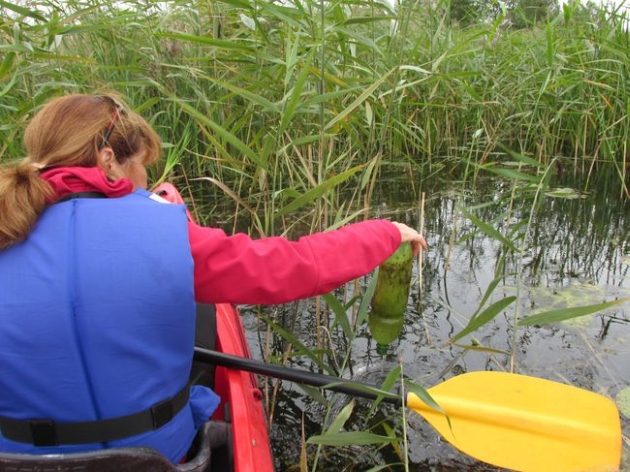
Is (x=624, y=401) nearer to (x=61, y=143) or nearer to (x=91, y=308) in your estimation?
(x=91, y=308)

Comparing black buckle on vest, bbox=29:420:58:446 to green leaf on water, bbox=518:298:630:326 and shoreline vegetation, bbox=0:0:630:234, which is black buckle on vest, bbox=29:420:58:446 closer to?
shoreline vegetation, bbox=0:0:630:234

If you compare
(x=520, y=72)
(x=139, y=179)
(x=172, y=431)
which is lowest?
(x=172, y=431)

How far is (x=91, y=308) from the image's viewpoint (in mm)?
1002

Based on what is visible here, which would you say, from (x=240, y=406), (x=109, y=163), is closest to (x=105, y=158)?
(x=109, y=163)

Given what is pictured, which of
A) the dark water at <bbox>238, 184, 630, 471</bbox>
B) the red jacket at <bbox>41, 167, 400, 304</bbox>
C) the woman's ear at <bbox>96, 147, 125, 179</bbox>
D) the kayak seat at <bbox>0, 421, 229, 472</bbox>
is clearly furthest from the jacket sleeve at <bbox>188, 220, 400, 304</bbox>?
the dark water at <bbox>238, 184, 630, 471</bbox>

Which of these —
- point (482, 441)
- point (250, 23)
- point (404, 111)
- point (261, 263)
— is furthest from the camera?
point (404, 111)

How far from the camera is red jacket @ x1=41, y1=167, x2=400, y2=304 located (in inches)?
44.3

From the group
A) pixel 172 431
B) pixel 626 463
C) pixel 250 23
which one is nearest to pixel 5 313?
pixel 172 431

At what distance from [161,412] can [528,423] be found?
38.6 inches

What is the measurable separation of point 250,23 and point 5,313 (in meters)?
1.16

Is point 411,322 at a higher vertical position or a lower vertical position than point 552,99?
lower

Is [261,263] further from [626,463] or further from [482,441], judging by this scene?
[626,463]

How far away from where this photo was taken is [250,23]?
176cm

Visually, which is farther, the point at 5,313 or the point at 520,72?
the point at 520,72
